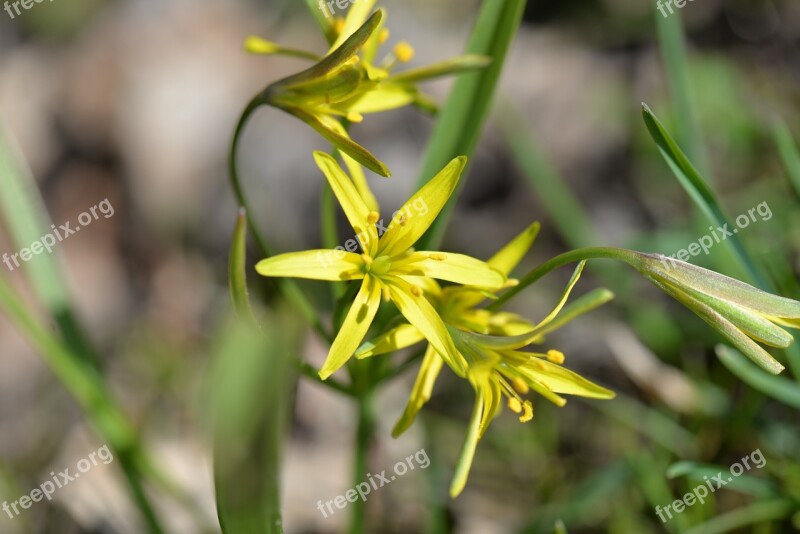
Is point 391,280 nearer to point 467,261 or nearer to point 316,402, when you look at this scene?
point 467,261

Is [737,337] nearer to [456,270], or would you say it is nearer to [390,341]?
[456,270]

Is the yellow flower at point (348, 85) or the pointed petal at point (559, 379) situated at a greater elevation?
the yellow flower at point (348, 85)

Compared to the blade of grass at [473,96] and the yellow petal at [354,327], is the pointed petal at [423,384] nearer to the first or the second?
the yellow petal at [354,327]

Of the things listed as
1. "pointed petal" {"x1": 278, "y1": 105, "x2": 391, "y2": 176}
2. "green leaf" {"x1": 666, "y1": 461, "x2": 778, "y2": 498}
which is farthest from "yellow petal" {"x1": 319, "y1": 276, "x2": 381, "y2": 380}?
"green leaf" {"x1": 666, "y1": 461, "x2": 778, "y2": 498}

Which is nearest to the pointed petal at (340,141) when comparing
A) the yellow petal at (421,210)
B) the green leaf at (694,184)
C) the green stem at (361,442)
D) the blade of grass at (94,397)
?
the yellow petal at (421,210)

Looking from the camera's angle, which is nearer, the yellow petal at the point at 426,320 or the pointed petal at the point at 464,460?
the pointed petal at the point at 464,460

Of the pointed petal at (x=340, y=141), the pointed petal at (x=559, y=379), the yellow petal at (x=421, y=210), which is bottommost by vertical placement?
the pointed petal at (x=559, y=379)

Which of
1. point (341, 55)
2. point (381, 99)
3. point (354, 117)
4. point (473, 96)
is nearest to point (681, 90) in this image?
point (473, 96)
